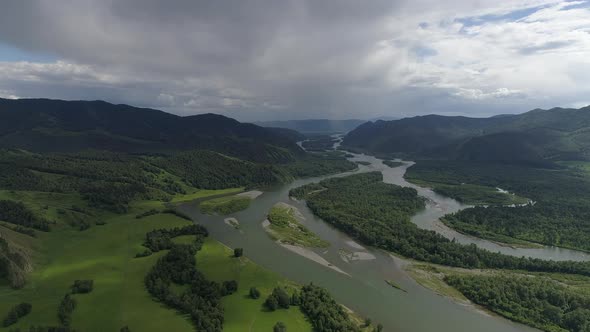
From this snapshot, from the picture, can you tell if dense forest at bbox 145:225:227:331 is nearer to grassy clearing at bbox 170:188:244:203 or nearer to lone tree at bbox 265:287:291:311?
lone tree at bbox 265:287:291:311

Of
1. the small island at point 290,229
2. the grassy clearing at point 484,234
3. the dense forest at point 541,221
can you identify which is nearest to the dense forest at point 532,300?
the grassy clearing at point 484,234

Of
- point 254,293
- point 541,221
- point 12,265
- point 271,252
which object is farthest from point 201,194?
point 541,221

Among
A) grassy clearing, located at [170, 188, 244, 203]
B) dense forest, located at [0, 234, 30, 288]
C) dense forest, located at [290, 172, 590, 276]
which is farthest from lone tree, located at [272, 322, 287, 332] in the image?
grassy clearing, located at [170, 188, 244, 203]

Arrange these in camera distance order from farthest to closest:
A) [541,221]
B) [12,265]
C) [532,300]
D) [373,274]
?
[541,221]
[373,274]
[12,265]
[532,300]

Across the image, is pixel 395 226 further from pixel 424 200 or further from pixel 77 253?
pixel 77 253

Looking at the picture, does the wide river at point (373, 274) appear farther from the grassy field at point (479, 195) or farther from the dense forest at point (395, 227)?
the grassy field at point (479, 195)

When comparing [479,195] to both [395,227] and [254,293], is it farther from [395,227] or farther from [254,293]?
[254,293]
